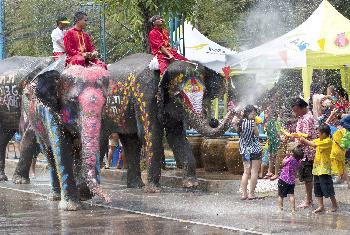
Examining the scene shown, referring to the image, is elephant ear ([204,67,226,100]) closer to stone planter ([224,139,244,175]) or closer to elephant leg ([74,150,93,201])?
stone planter ([224,139,244,175])

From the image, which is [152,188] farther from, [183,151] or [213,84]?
[213,84]

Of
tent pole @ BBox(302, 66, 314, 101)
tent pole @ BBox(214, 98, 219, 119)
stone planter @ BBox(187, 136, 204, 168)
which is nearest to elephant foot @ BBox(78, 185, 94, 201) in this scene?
stone planter @ BBox(187, 136, 204, 168)

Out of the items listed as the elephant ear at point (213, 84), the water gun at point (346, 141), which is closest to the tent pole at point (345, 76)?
the elephant ear at point (213, 84)

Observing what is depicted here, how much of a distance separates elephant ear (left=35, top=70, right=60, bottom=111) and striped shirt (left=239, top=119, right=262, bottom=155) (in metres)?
2.84

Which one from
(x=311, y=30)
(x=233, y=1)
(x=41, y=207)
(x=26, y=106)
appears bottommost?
(x=41, y=207)

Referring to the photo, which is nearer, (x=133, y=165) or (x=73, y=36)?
(x=73, y=36)

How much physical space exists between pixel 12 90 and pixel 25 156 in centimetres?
131

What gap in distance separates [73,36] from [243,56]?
8193 millimetres

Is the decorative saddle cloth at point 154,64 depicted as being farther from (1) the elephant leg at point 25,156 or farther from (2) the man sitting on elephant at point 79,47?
(1) the elephant leg at point 25,156

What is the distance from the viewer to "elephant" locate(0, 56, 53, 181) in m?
19.4

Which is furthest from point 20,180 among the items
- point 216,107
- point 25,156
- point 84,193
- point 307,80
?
point 216,107

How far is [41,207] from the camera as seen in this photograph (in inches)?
579

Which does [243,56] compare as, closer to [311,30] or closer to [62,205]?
[311,30]

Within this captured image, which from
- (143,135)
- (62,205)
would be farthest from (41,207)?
(143,135)
